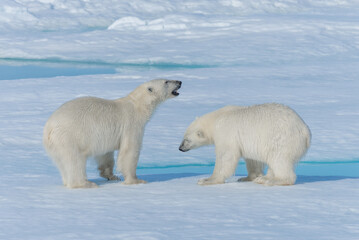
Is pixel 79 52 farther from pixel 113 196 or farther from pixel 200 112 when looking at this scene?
pixel 113 196

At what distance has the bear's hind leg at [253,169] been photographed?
14.3ft

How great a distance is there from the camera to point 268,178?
4.11 meters

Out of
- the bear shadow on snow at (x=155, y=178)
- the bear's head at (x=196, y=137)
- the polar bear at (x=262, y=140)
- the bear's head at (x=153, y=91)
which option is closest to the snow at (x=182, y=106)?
the bear shadow on snow at (x=155, y=178)

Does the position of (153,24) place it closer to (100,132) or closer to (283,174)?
(100,132)

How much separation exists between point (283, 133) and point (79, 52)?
31.7 ft

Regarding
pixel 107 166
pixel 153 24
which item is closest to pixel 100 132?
pixel 107 166

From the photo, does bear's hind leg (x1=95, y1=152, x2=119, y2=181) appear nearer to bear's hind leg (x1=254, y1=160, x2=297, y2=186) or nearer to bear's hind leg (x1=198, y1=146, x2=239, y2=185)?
bear's hind leg (x1=198, y1=146, x2=239, y2=185)

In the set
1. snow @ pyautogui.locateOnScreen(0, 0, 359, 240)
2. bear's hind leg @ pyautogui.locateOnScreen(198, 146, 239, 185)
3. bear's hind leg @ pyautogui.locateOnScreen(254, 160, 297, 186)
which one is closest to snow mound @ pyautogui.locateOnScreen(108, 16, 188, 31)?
snow @ pyautogui.locateOnScreen(0, 0, 359, 240)

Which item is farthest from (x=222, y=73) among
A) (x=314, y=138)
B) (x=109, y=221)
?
(x=109, y=221)

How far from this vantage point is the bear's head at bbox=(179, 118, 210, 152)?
439 centimetres

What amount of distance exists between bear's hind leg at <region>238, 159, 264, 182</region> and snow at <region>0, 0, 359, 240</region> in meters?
0.11

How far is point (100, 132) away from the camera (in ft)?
13.3

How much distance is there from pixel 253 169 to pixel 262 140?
0.36m

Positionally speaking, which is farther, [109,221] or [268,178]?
[268,178]
